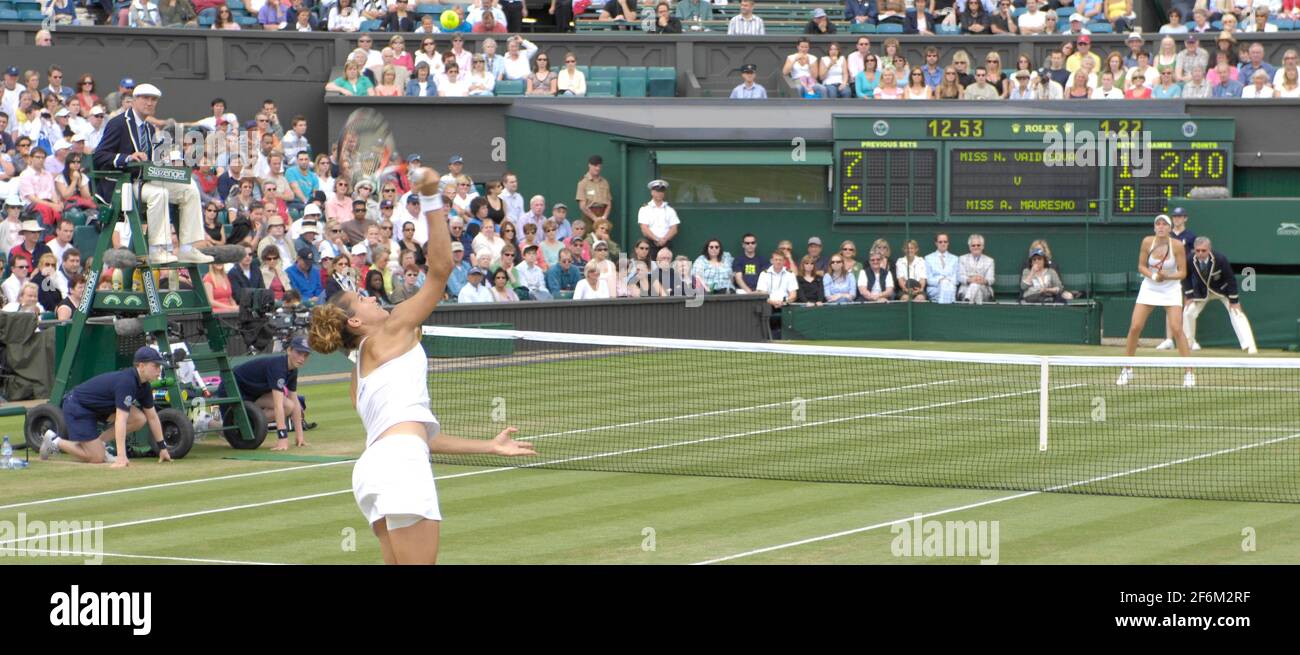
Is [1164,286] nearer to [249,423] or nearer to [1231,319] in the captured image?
[1231,319]

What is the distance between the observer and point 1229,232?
91.3 feet

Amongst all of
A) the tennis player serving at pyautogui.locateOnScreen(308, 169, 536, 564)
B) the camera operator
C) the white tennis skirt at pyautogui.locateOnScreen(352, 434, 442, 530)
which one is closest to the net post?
the camera operator

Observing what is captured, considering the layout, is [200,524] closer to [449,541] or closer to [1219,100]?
[449,541]

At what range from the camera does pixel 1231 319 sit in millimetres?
27172

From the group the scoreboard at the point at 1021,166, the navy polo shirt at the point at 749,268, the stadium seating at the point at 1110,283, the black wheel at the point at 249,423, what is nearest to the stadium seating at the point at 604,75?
the navy polo shirt at the point at 749,268

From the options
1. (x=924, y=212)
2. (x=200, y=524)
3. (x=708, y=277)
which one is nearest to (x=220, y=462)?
(x=200, y=524)

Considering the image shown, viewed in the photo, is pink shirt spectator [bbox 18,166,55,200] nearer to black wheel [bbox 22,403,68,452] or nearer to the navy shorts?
black wheel [bbox 22,403,68,452]

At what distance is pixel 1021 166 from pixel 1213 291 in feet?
13.7

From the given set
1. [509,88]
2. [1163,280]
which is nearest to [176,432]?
[1163,280]

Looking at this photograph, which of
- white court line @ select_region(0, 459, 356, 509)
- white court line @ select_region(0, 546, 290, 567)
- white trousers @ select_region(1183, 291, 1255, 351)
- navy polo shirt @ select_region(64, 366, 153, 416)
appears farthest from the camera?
white trousers @ select_region(1183, 291, 1255, 351)

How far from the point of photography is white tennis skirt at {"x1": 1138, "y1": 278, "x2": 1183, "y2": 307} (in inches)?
845

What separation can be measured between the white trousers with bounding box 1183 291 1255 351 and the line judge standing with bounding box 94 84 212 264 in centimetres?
1559

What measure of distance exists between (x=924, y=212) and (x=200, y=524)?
1911cm

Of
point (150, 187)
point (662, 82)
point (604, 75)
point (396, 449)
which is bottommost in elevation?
point (396, 449)
